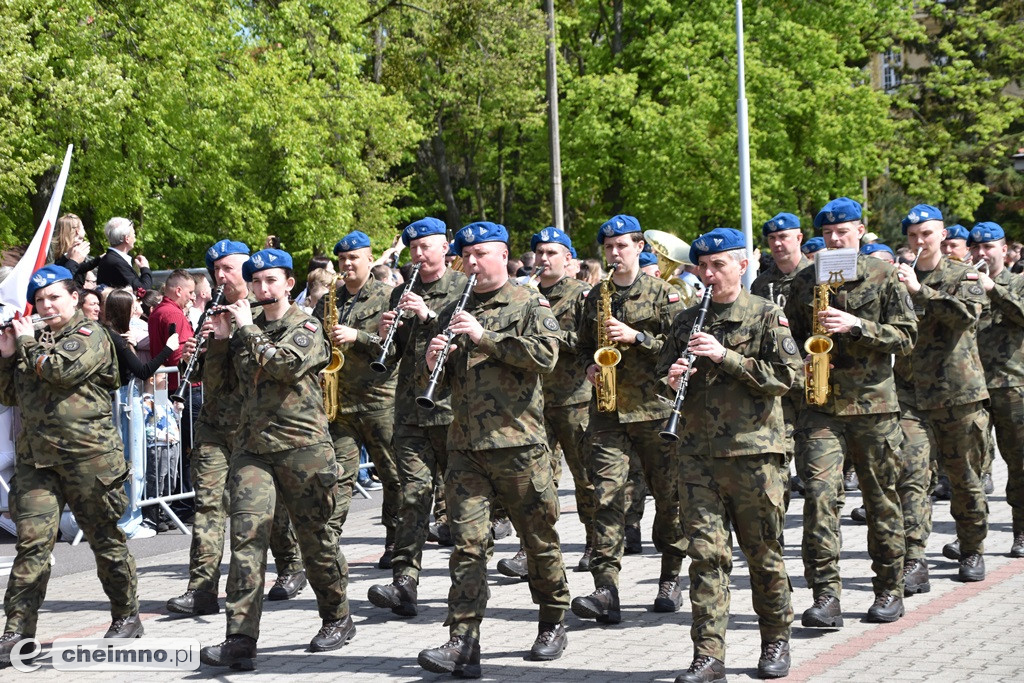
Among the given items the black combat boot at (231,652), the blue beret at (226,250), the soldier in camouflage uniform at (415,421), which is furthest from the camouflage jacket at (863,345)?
the black combat boot at (231,652)

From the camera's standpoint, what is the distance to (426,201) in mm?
46031

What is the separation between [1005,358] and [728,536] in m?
4.64

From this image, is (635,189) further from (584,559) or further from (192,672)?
(192,672)

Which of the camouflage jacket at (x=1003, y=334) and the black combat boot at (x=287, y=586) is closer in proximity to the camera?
the black combat boot at (x=287, y=586)

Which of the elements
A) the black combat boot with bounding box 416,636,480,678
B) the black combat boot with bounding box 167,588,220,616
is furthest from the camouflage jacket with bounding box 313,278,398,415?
the black combat boot with bounding box 416,636,480,678

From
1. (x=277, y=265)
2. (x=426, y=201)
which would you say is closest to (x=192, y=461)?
(x=277, y=265)

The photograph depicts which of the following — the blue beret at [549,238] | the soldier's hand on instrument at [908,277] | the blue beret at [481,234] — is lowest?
the soldier's hand on instrument at [908,277]

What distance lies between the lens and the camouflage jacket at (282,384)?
782 cm

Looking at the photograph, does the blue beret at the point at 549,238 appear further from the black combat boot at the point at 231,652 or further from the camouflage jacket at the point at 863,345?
the black combat boot at the point at 231,652

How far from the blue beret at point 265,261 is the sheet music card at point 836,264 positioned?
→ 3054 millimetres

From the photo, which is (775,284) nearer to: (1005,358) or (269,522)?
(1005,358)

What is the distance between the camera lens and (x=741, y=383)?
7359 mm

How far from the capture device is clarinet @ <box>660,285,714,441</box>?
7.09 meters

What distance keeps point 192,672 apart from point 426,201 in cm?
3863
